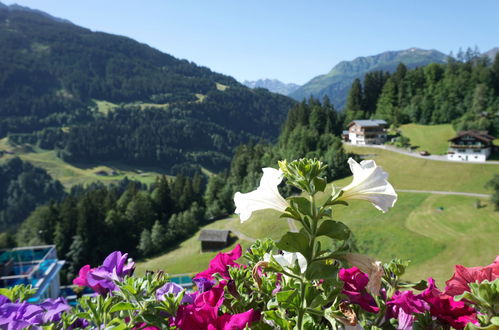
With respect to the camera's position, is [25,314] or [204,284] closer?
[25,314]

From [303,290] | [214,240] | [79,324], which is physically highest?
[303,290]

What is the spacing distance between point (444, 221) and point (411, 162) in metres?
23.6

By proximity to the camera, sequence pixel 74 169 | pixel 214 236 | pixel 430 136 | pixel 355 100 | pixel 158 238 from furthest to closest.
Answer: pixel 74 169, pixel 355 100, pixel 430 136, pixel 158 238, pixel 214 236

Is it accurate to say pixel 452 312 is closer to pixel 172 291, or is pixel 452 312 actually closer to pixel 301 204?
pixel 301 204

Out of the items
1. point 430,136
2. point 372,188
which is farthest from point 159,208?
point 372,188

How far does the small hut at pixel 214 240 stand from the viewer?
59344 millimetres

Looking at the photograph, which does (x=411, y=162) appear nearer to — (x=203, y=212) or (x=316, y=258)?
(x=203, y=212)

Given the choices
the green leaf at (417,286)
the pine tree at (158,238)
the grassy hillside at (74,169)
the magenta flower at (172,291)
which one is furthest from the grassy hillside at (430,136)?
the grassy hillside at (74,169)

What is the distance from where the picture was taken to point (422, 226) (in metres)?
44.7

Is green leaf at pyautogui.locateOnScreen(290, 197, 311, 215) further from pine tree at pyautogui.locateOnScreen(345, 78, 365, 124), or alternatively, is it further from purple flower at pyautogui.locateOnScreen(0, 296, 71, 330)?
pine tree at pyautogui.locateOnScreen(345, 78, 365, 124)

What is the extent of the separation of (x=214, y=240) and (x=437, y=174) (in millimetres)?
39197

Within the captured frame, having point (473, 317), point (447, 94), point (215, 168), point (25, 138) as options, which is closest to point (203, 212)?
point (447, 94)

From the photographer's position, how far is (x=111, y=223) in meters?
70.8

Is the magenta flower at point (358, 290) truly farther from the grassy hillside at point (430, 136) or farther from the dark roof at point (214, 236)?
the grassy hillside at point (430, 136)
